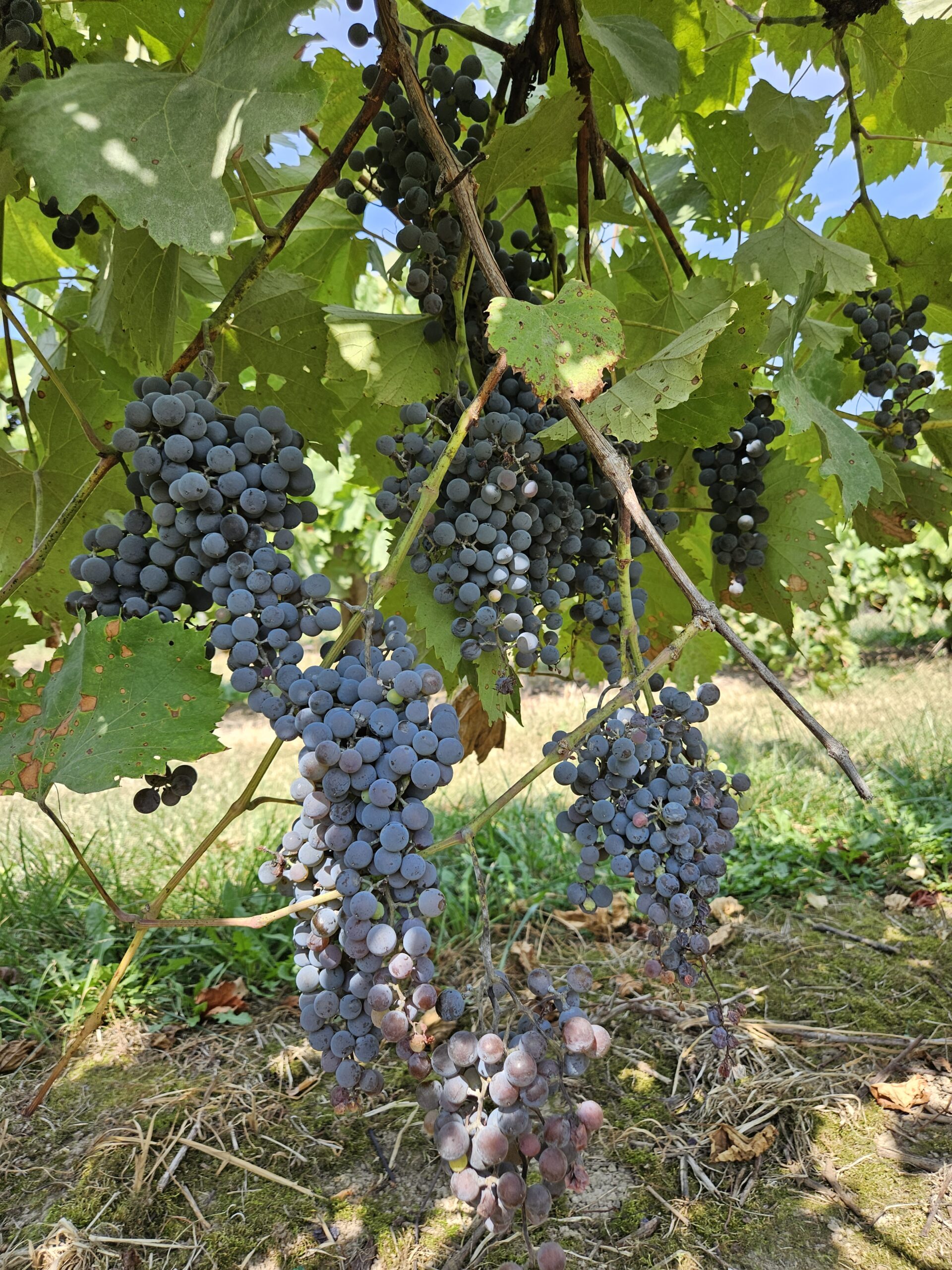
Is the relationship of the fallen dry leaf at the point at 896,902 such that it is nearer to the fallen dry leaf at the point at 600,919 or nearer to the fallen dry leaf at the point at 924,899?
the fallen dry leaf at the point at 924,899

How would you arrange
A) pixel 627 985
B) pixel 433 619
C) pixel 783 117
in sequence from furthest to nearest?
pixel 627 985, pixel 783 117, pixel 433 619

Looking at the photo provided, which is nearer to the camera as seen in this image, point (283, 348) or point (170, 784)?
point (170, 784)

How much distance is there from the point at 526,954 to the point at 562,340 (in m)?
1.96

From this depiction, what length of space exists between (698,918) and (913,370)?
4.32ft

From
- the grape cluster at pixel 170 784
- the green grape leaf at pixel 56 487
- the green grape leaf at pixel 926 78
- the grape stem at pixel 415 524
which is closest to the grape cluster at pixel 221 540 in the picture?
the grape stem at pixel 415 524

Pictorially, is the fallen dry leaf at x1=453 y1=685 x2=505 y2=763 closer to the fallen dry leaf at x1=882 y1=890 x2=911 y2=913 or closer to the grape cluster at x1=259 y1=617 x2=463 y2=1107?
the grape cluster at x1=259 y1=617 x2=463 y2=1107

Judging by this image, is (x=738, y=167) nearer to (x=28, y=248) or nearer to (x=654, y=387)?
(x=654, y=387)

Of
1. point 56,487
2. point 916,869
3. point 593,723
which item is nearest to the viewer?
point 593,723

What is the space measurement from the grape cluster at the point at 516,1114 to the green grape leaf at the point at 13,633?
1.11 m

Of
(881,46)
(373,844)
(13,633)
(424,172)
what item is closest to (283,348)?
(424,172)

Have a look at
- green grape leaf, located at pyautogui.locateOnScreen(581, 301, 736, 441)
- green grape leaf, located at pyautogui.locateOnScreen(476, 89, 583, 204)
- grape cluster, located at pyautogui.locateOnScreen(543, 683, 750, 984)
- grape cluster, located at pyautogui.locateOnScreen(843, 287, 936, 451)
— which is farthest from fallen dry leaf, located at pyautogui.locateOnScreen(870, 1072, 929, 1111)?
green grape leaf, located at pyautogui.locateOnScreen(476, 89, 583, 204)

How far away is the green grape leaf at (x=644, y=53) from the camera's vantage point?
1450 millimetres

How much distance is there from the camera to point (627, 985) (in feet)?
7.26

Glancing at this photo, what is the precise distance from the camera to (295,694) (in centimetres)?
87
